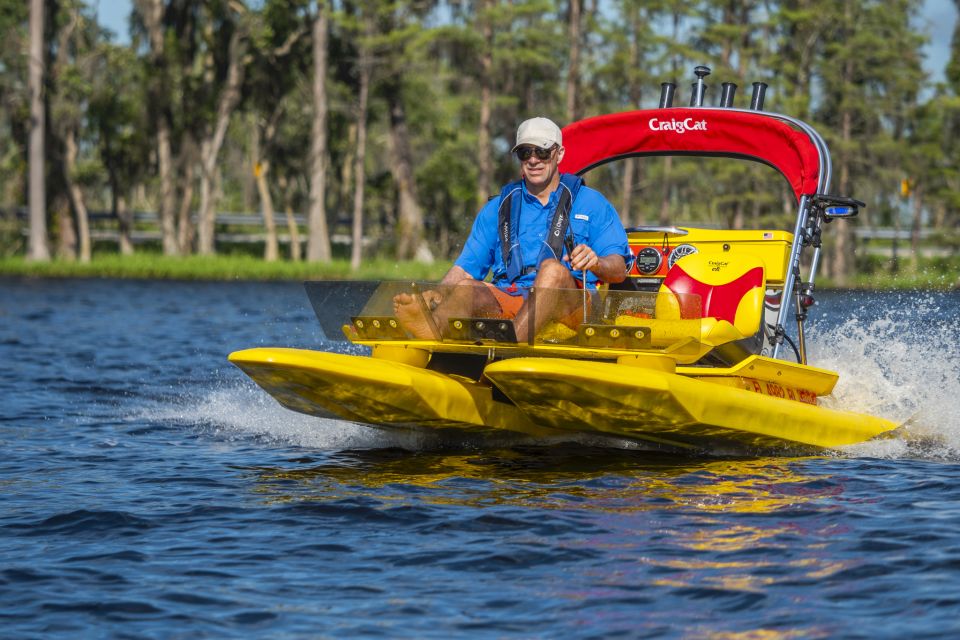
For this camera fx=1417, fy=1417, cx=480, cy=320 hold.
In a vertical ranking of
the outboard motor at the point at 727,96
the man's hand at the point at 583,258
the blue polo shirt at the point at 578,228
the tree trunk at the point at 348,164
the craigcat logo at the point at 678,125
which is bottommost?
the man's hand at the point at 583,258

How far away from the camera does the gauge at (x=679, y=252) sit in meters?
10.7

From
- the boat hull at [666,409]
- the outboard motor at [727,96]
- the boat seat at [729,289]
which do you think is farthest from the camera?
the outboard motor at [727,96]

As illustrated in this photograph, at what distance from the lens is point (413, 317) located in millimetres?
9188

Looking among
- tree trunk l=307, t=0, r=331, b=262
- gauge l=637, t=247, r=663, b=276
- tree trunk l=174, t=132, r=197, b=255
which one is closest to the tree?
tree trunk l=174, t=132, r=197, b=255

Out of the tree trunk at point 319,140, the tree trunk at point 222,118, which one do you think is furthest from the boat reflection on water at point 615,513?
the tree trunk at point 222,118

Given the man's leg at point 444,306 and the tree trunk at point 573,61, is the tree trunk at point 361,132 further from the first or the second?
the man's leg at point 444,306

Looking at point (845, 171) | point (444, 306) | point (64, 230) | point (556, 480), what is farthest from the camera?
point (845, 171)

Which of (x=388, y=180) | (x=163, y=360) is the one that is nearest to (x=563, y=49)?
(x=388, y=180)

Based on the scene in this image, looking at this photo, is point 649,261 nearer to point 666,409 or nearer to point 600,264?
point 600,264

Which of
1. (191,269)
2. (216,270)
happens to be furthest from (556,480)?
(191,269)

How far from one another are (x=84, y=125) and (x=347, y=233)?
21.8 m

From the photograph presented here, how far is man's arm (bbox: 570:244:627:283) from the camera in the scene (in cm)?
873

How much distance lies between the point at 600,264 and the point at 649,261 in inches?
68.9

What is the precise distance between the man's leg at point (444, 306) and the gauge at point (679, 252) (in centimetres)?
213
